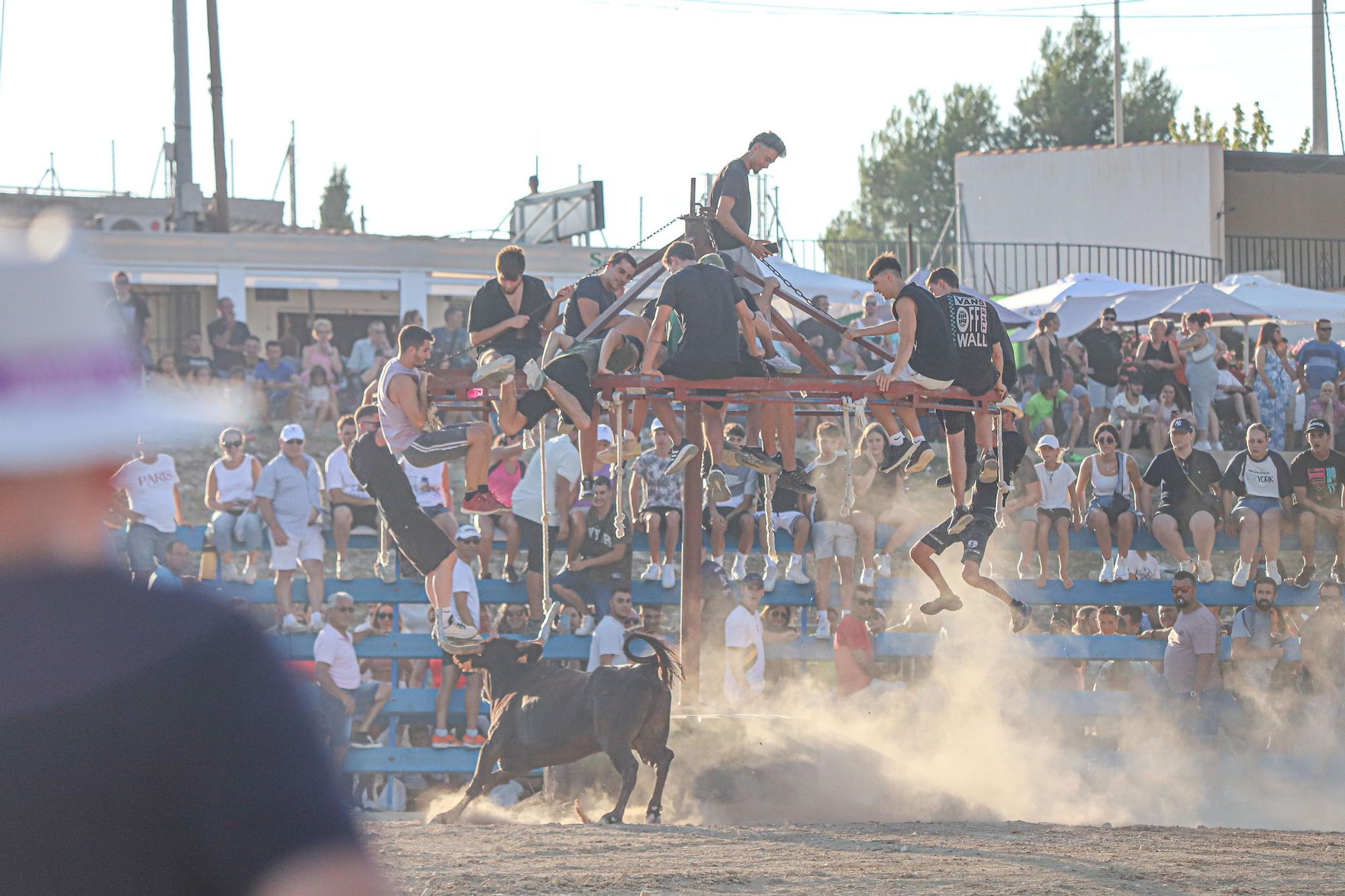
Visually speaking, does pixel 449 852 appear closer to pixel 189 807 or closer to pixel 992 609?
pixel 992 609

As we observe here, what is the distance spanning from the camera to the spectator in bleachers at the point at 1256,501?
1458 cm

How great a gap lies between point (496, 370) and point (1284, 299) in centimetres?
1586

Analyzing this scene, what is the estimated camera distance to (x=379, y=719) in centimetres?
1341

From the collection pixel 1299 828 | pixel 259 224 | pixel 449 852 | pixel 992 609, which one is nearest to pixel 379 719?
pixel 449 852

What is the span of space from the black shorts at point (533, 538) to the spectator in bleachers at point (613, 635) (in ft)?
2.95

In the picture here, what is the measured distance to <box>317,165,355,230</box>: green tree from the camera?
52281 mm

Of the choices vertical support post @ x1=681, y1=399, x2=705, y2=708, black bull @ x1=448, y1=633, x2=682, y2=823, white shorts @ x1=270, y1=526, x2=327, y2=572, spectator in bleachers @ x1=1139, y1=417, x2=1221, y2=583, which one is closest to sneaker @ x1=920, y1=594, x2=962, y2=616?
vertical support post @ x1=681, y1=399, x2=705, y2=708

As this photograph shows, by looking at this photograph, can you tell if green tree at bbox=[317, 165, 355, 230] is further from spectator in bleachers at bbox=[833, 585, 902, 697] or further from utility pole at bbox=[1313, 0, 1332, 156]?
spectator in bleachers at bbox=[833, 585, 902, 697]

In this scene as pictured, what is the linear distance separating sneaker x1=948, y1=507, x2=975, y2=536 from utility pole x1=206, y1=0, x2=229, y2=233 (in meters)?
16.0

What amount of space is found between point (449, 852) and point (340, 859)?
25.7 feet

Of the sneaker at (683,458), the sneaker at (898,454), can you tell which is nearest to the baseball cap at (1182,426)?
the sneaker at (898,454)

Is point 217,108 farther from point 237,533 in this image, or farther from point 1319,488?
point 1319,488

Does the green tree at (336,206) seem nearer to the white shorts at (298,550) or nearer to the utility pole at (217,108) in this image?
the utility pole at (217,108)

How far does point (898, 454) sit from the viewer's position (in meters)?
11.4
